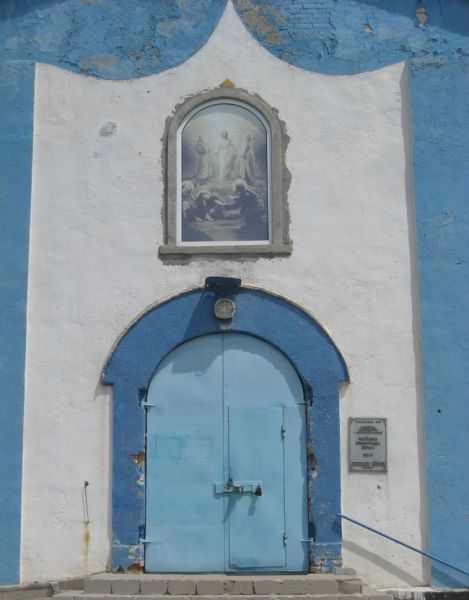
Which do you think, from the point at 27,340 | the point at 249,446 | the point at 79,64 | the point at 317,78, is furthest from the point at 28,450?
the point at 317,78

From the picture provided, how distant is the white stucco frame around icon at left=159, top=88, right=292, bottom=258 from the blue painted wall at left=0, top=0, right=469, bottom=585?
1.90 feet

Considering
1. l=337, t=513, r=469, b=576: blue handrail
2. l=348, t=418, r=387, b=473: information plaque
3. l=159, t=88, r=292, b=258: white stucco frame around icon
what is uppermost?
l=159, t=88, r=292, b=258: white stucco frame around icon

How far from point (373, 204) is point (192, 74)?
2.30 m

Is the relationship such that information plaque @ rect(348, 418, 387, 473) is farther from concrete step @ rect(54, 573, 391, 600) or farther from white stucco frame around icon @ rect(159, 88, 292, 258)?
white stucco frame around icon @ rect(159, 88, 292, 258)

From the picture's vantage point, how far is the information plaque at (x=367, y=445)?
362 inches

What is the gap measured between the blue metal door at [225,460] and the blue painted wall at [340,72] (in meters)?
1.30

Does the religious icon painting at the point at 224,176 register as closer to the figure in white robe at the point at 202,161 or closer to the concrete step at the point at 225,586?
the figure in white robe at the point at 202,161

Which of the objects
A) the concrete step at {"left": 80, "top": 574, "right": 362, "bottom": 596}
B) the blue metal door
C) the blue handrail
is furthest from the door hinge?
the blue handrail

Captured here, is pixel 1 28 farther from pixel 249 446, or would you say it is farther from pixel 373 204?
pixel 249 446

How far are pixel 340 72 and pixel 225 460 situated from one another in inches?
161

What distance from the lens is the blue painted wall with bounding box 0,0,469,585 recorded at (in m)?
9.21

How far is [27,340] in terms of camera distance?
9523 millimetres

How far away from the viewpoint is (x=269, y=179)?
980 cm

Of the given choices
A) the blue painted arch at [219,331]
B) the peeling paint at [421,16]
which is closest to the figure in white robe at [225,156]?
the blue painted arch at [219,331]
